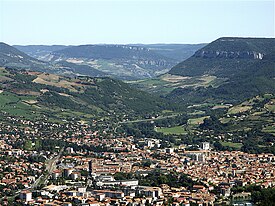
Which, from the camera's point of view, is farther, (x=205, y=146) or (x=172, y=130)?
(x=172, y=130)

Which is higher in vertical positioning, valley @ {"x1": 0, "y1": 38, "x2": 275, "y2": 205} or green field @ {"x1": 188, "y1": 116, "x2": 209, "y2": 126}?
valley @ {"x1": 0, "y1": 38, "x2": 275, "y2": 205}

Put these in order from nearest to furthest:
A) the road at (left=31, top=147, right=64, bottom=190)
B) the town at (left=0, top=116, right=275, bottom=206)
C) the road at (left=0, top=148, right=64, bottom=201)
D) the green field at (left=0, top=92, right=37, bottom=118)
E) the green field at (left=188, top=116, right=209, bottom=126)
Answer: the town at (left=0, top=116, right=275, bottom=206) → the road at (left=0, top=148, right=64, bottom=201) → the road at (left=31, top=147, right=64, bottom=190) → the green field at (left=188, top=116, right=209, bottom=126) → the green field at (left=0, top=92, right=37, bottom=118)

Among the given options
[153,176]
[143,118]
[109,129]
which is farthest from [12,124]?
[153,176]

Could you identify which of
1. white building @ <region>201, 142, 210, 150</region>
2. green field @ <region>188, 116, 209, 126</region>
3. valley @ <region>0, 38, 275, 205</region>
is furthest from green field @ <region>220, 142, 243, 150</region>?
green field @ <region>188, 116, 209, 126</region>

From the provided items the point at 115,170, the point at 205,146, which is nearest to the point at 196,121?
the point at 205,146

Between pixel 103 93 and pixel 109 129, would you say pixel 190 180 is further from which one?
pixel 103 93

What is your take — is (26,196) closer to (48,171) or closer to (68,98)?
(48,171)

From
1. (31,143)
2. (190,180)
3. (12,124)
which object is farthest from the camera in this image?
(12,124)

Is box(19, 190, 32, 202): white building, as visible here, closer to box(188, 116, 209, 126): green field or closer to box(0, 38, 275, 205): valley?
box(0, 38, 275, 205): valley

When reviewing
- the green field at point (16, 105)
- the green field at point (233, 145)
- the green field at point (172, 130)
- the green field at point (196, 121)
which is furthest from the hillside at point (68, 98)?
the green field at point (233, 145)
